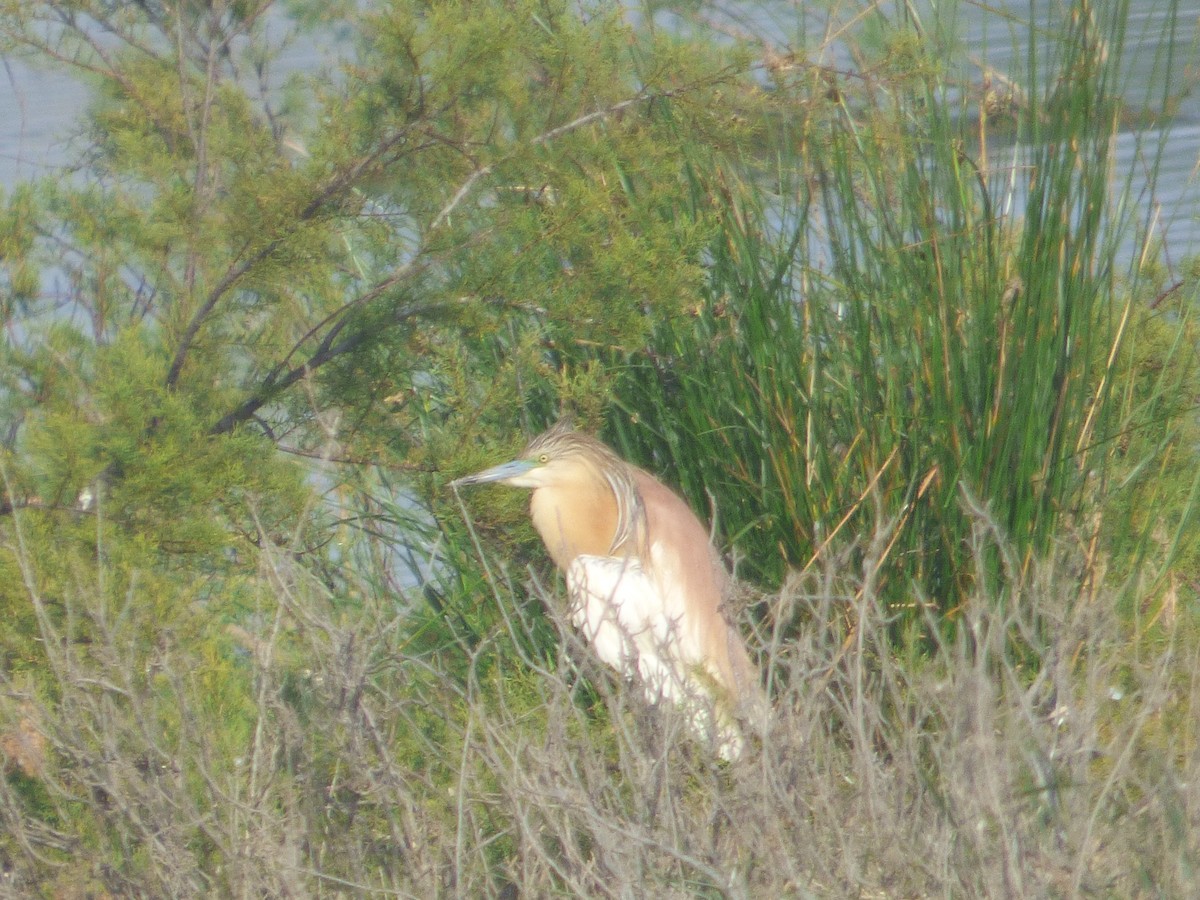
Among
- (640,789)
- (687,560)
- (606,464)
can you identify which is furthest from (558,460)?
(640,789)

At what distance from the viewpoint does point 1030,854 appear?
78.8 inches

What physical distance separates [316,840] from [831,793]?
900mm

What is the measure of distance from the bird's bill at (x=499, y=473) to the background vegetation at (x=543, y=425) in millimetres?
59

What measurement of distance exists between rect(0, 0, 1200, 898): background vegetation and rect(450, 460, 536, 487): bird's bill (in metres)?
0.06

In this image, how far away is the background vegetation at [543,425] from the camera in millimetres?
2168

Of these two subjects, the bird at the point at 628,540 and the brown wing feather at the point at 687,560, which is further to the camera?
the brown wing feather at the point at 687,560

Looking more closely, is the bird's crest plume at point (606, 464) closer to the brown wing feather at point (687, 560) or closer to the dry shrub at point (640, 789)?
the brown wing feather at point (687, 560)

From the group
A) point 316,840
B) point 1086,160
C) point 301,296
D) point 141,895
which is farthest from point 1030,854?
point 301,296

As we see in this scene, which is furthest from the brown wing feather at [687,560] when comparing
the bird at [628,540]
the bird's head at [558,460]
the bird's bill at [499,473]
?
the bird's bill at [499,473]

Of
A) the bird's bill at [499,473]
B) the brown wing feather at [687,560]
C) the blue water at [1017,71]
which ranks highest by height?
the blue water at [1017,71]

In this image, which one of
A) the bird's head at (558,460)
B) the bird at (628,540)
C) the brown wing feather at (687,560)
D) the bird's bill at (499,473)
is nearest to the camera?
the bird's bill at (499,473)

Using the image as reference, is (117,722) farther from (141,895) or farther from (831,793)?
(831,793)

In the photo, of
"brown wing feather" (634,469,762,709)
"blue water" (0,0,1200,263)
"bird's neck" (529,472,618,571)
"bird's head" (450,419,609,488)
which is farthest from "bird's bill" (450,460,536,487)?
"blue water" (0,0,1200,263)

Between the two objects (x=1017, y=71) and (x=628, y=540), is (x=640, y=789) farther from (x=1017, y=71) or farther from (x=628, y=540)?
(x=1017, y=71)
